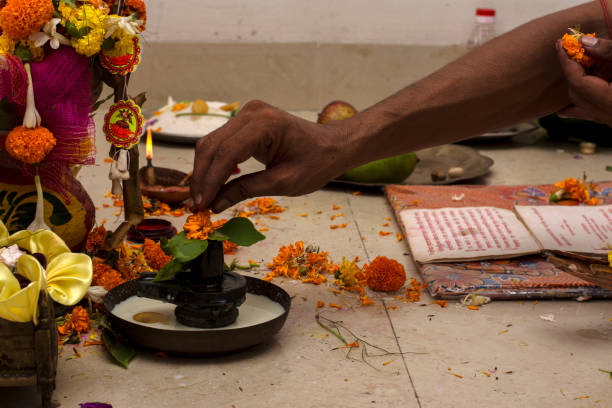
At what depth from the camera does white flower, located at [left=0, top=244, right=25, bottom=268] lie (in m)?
0.72

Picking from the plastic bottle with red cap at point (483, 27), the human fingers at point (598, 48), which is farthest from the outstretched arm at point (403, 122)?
the plastic bottle with red cap at point (483, 27)

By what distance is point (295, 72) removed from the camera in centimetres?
211

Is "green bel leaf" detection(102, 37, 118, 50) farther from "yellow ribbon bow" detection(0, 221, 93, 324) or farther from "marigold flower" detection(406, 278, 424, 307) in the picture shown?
"marigold flower" detection(406, 278, 424, 307)

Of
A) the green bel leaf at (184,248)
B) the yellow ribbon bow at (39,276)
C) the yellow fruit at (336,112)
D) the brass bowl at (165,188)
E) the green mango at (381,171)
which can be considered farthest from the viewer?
the yellow fruit at (336,112)

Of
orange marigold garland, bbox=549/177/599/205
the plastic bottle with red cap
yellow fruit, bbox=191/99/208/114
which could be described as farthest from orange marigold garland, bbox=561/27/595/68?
the plastic bottle with red cap

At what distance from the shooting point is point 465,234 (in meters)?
1.14

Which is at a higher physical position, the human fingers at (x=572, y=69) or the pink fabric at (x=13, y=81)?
the human fingers at (x=572, y=69)

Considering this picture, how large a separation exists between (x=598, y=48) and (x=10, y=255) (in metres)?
0.70

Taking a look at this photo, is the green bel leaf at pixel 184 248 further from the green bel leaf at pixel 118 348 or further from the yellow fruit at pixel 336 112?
the yellow fruit at pixel 336 112

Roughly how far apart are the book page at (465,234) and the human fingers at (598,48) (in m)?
0.27

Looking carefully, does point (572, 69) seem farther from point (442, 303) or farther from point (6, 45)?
point (6, 45)

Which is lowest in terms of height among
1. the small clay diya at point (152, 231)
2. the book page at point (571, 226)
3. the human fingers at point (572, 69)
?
the small clay diya at point (152, 231)

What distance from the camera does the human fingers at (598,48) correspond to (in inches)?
37.4

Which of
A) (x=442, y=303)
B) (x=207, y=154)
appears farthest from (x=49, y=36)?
(x=442, y=303)
